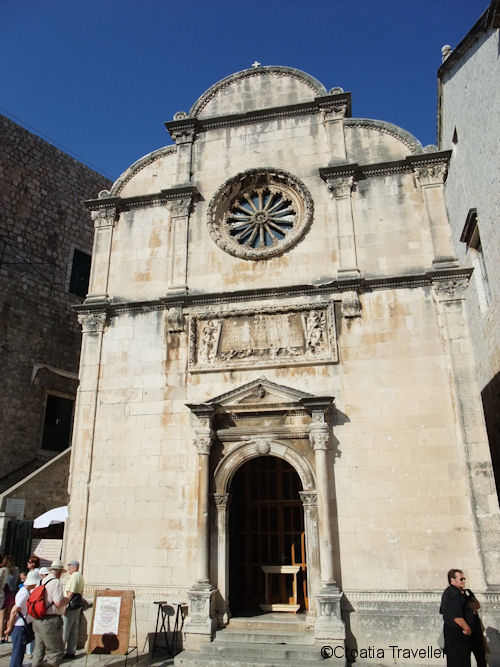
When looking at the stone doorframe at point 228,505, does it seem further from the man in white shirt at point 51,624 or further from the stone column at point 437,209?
the stone column at point 437,209

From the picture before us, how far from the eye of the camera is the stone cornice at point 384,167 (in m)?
11.2

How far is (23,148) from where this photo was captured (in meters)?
17.8

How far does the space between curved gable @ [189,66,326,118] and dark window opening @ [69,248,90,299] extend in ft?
27.1

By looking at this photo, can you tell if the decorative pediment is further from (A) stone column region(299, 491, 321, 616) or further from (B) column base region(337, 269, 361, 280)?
(B) column base region(337, 269, 361, 280)

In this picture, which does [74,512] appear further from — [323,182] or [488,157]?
[488,157]

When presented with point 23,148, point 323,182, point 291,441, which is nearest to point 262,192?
point 323,182

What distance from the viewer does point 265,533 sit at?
1112 cm

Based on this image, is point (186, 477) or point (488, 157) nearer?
point (186, 477)

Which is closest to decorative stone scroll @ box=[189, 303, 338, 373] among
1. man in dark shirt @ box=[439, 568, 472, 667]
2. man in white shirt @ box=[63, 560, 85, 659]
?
man in white shirt @ box=[63, 560, 85, 659]

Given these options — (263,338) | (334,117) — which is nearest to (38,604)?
(263,338)

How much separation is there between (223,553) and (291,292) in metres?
5.26

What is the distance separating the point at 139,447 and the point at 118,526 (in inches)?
61.1

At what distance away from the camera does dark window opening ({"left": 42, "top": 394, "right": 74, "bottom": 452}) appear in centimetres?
1723

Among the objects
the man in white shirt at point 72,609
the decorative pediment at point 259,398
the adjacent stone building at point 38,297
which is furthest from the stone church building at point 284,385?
the adjacent stone building at point 38,297
